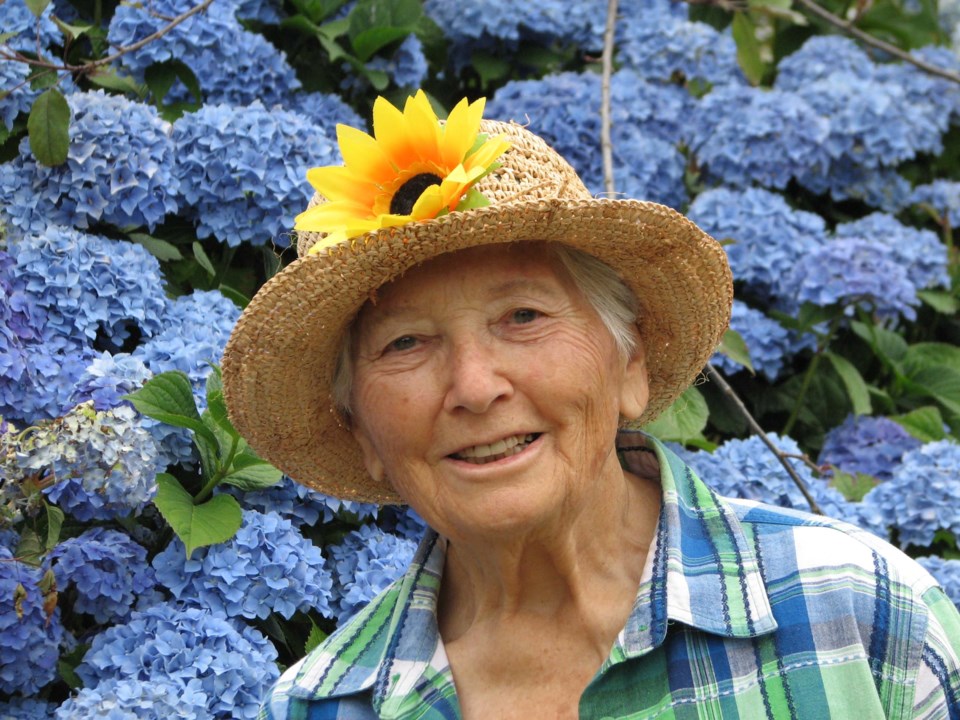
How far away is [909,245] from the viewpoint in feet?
14.0

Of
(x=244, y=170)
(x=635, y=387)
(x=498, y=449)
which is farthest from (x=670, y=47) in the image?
(x=498, y=449)

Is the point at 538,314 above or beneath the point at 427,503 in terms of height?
above

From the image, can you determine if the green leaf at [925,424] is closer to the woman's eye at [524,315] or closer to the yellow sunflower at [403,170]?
the woman's eye at [524,315]

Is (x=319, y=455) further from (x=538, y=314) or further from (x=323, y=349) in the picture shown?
(x=538, y=314)

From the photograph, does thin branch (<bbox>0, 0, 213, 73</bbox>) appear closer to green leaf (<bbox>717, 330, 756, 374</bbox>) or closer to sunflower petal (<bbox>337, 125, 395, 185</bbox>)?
sunflower petal (<bbox>337, 125, 395, 185</bbox>)

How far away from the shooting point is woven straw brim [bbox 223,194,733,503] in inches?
77.4

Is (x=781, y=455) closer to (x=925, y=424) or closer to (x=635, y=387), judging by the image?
(x=925, y=424)

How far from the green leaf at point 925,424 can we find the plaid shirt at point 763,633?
2035mm

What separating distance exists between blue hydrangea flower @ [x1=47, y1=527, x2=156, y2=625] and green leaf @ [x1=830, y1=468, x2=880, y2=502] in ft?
6.73

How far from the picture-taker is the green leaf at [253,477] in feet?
10.2

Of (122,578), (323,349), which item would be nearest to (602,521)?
(323,349)

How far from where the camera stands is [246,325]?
2180 mm

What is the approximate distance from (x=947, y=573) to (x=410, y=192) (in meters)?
1.99

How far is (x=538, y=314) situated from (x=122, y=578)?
1.39 m
